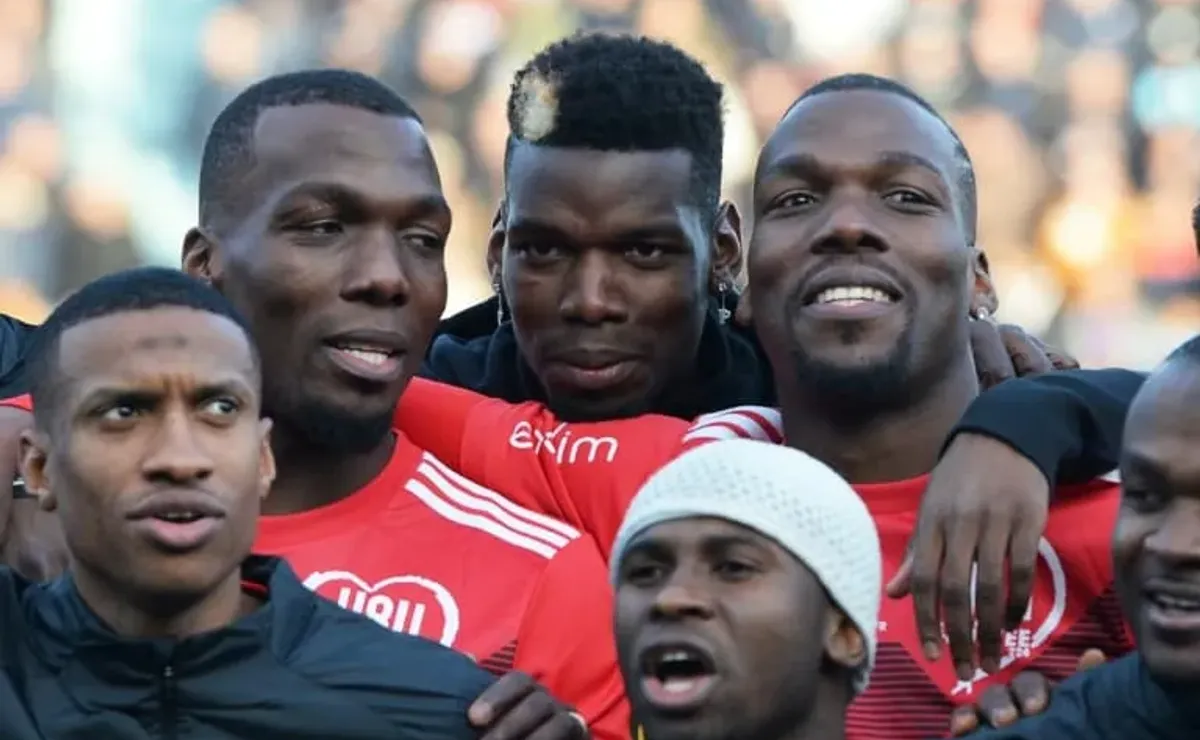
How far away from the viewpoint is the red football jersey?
364cm

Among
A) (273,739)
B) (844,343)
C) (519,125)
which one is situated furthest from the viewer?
(519,125)

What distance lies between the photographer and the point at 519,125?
4.36 metres

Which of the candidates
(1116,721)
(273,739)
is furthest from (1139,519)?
(273,739)

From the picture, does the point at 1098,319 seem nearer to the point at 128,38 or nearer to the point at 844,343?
the point at 128,38

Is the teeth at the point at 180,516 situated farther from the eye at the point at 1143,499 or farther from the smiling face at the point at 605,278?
the eye at the point at 1143,499

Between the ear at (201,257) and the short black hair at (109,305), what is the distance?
49cm

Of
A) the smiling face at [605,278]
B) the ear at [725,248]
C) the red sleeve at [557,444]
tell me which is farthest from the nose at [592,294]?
the ear at [725,248]

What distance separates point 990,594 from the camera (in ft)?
11.2

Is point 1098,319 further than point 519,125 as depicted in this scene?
Yes

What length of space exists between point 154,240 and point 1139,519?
5.36 m

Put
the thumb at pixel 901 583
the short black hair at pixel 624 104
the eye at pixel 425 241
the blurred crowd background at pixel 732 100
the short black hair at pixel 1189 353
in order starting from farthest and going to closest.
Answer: the blurred crowd background at pixel 732 100, the short black hair at pixel 624 104, the eye at pixel 425 241, the thumb at pixel 901 583, the short black hair at pixel 1189 353

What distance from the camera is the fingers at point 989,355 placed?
4.22 metres

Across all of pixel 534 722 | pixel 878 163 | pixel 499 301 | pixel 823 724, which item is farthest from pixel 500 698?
pixel 499 301

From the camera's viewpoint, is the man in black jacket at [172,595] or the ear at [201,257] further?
the ear at [201,257]
